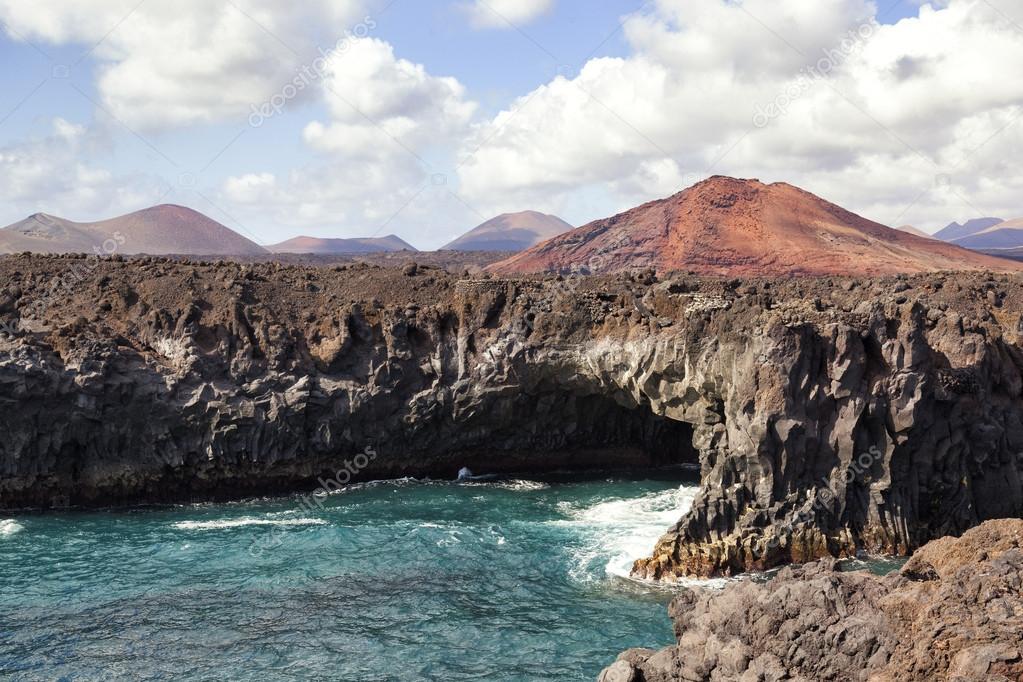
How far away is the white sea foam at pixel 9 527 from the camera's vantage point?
123 ft

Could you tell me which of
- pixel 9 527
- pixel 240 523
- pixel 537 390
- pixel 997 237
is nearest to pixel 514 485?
pixel 537 390

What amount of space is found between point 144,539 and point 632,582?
63.6 ft

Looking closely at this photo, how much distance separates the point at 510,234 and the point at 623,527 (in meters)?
158

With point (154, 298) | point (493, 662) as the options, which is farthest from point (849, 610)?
point (154, 298)

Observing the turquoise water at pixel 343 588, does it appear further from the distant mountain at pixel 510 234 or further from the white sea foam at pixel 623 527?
the distant mountain at pixel 510 234

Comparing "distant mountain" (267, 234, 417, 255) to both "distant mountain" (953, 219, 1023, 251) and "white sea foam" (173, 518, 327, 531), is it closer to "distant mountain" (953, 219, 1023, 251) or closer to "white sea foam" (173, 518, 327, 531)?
"distant mountain" (953, 219, 1023, 251)

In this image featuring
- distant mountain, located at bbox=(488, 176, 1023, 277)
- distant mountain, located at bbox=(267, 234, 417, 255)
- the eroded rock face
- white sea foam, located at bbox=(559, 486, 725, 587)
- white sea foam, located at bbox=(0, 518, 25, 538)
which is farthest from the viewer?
distant mountain, located at bbox=(267, 234, 417, 255)

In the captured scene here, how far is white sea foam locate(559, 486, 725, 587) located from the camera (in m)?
32.5

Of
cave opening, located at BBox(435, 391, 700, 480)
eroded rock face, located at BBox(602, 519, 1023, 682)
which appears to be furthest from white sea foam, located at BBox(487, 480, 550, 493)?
eroded rock face, located at BBox(602, 519, 1023, 682)

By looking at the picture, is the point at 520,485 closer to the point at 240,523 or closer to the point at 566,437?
the point at 566,437

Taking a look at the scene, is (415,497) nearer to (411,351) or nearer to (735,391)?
(411,351)

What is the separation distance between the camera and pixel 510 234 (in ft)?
629

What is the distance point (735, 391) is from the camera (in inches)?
1388

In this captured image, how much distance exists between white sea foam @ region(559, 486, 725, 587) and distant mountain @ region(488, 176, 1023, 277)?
43.4m
